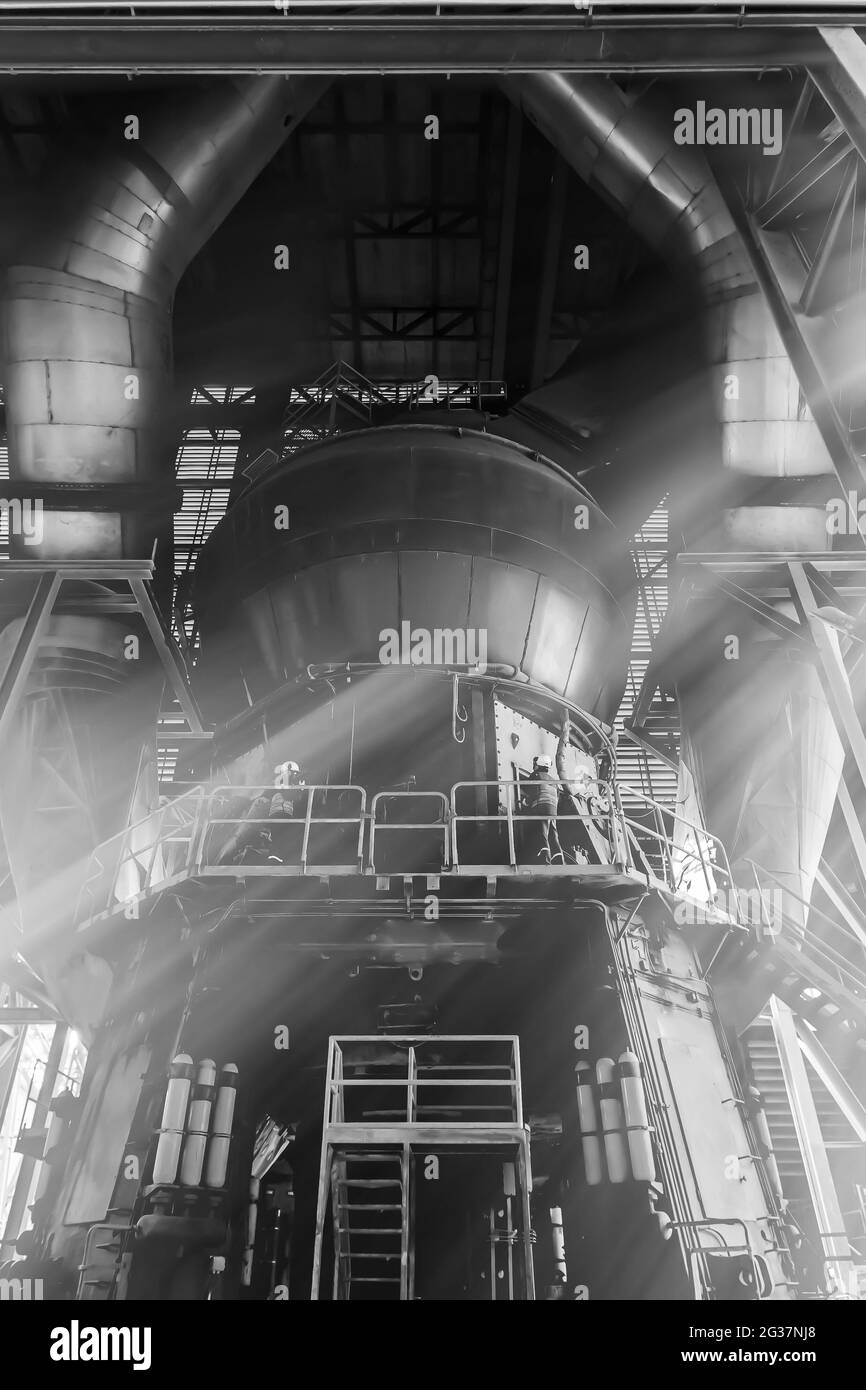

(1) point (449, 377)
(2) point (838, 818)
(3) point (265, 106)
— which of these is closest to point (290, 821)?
(3) point (265, 106)

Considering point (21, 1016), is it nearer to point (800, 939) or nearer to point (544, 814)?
point (544, 814)

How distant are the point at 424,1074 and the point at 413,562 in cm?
500

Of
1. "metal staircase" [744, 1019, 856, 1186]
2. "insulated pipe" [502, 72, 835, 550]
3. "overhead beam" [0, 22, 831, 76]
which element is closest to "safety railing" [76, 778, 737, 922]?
"insulated pipe" [502, 72, 835, 550]

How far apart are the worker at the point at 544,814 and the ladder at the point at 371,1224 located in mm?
2777

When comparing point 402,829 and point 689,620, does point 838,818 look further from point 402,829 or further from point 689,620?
point 402,829

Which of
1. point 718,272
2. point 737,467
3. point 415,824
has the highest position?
point 718,272

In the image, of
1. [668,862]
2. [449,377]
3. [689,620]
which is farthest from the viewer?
[449,377]

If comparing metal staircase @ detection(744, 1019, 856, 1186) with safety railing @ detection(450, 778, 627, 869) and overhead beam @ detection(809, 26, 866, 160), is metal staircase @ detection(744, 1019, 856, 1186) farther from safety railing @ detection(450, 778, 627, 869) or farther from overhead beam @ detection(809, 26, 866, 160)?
overhead beam @ detection(809, 26, 866, 160)

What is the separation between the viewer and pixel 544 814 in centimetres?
949

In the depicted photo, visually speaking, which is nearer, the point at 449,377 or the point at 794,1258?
the point at 794,1258

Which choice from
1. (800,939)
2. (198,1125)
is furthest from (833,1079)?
(198,1125)

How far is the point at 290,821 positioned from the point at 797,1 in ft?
21.7

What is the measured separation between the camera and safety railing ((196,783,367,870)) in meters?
8.80

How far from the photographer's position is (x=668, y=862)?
945 centimetres
